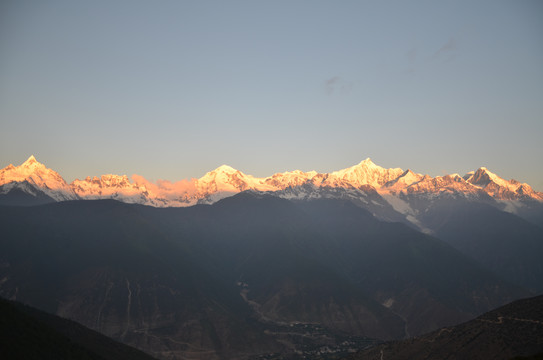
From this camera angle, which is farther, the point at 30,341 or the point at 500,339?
the point at 500,339

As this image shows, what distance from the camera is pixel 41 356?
165 m

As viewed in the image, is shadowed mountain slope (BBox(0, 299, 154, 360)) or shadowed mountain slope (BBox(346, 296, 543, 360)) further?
shadowed mountain slope (BBox(346, 296, 543, 360))

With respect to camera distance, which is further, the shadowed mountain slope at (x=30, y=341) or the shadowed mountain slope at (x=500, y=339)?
the shadowed mountain slope at (x=500, y=339)

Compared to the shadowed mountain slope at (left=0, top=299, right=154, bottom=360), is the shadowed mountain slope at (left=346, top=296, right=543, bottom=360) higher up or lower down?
lower down

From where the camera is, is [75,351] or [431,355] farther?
[431,355]

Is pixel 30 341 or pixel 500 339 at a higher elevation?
pixel 30 341

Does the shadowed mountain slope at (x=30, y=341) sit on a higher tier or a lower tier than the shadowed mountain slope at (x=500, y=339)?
higher

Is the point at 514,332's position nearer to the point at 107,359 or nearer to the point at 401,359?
the point at 401,359

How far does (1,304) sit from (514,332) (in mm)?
170882

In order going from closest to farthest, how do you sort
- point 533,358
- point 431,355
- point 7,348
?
1. point 533,358
2. point 7,348
3. point 431,355

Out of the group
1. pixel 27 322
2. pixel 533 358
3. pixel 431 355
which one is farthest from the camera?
pixel 431 355

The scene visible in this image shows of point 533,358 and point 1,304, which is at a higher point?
point 1,304

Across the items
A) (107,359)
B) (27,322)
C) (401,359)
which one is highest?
(27,322)

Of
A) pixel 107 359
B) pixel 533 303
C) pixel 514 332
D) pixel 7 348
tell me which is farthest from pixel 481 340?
pixel 7 348
